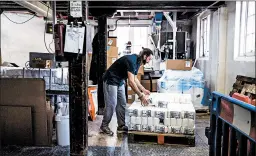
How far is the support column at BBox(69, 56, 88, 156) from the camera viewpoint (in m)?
2.94

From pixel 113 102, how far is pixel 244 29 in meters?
2.66

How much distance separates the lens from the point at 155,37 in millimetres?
8180

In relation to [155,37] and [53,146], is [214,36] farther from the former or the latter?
[53,146]

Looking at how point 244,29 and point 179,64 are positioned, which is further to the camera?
point 179,64

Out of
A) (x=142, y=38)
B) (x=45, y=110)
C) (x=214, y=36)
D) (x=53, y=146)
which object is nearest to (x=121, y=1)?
(x=214, y=36)

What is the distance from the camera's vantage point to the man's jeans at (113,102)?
421 centimetres

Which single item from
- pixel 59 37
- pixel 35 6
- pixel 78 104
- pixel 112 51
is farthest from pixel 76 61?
pixel 112 51

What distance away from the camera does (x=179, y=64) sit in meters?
6.58

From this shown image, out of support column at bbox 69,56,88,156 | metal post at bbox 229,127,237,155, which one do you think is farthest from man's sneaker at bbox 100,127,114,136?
metal post at bbox 229,127,237,155

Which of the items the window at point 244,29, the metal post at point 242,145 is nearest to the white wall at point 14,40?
the metal post at point 242,145

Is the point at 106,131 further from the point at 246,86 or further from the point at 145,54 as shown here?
the point at 246,86

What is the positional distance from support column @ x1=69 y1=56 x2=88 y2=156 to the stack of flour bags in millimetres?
1069

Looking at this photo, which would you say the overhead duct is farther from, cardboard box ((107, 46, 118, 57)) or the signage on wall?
cardboard box ((107, 46, 118, 57))

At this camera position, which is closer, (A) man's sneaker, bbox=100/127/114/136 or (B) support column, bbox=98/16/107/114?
(A) man's sneaker, bbox=100/127/114/136
